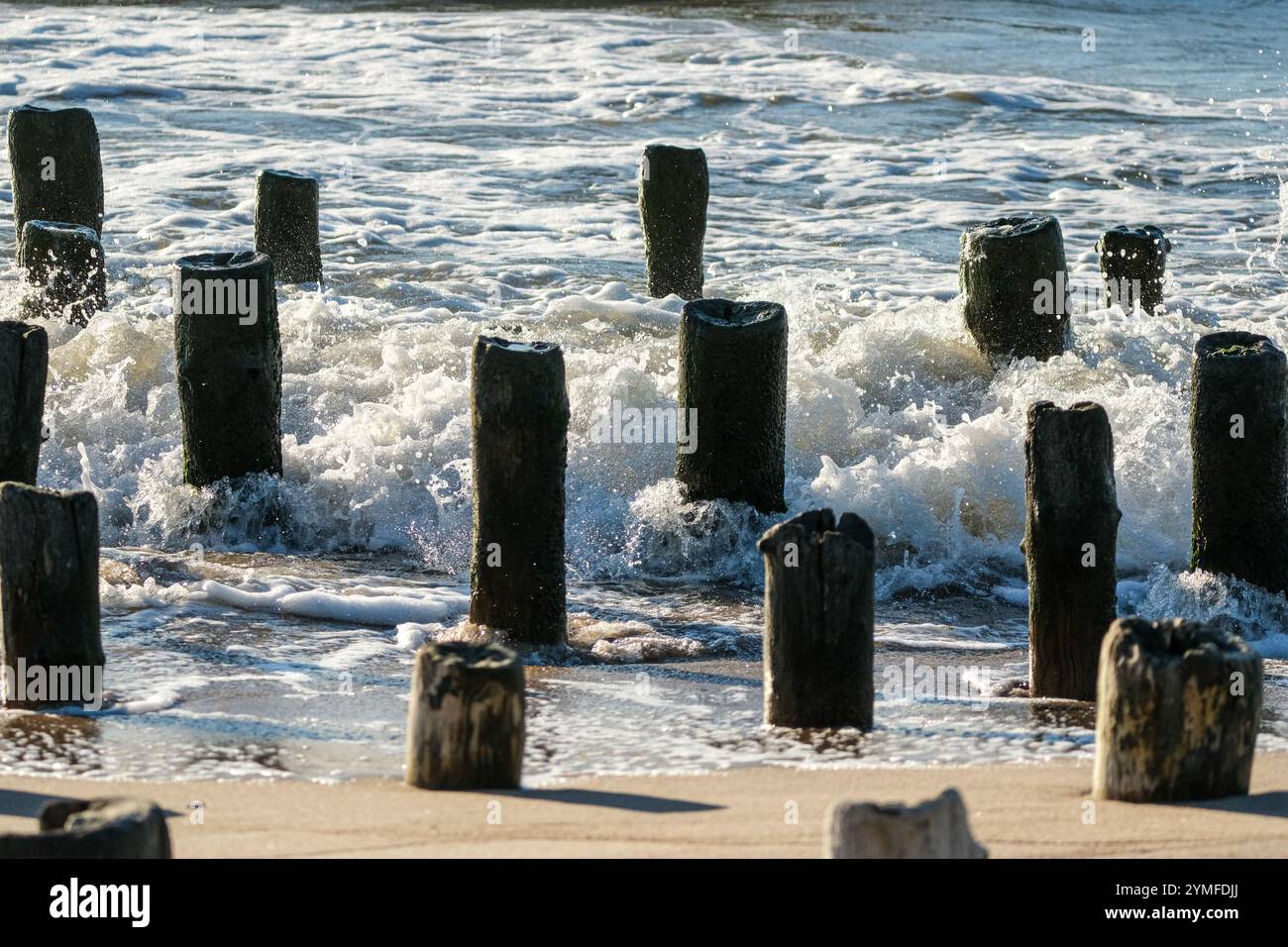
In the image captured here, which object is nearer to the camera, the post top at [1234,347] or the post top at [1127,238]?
the post top at [1234,347]

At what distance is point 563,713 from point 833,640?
1.08 meters

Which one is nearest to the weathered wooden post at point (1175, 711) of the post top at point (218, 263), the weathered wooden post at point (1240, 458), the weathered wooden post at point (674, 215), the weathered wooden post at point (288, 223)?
the weathered wooden post at point (1240, 458)

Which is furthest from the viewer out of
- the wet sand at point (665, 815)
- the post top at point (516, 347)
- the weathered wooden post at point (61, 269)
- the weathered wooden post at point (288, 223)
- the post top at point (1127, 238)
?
the weathered wooden post at point (288, 223)

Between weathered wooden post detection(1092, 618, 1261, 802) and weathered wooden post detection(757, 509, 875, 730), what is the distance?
37.1 inches

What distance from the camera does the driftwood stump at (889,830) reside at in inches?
142

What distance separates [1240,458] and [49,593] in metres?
4.55

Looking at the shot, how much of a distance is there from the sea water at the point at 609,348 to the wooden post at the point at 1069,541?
0.30 metres

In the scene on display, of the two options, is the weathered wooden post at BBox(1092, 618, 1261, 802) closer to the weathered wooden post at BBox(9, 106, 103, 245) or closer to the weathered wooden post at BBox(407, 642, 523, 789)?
the weathered wooden post at BBox(407, 642, 523, 789)

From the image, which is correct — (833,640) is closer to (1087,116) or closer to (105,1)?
(1087,116)

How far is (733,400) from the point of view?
27.0ft

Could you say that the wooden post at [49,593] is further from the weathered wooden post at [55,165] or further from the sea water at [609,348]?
the weathered wooden post at [55,165]

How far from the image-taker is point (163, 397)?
1049cm

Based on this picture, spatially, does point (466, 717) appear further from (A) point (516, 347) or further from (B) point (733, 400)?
(B) point (733, 400)

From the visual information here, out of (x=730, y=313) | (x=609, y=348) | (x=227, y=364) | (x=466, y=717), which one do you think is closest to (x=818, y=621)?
(x=466, y=717)
